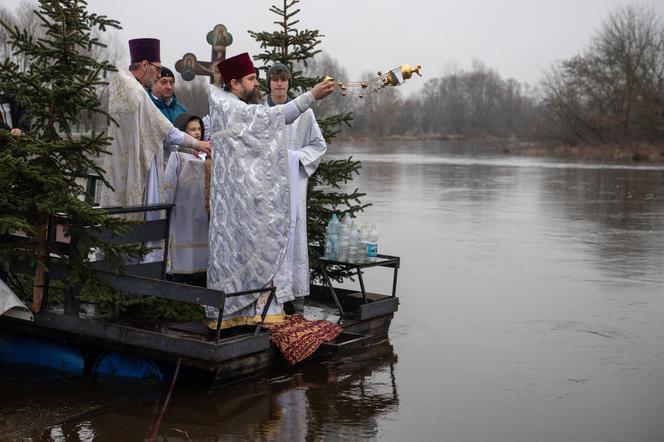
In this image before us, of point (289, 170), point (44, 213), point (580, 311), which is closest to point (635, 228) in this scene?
point (580, 311)

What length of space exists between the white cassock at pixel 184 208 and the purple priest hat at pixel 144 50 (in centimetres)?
89

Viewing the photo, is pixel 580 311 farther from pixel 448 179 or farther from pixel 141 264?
pixel 448 179

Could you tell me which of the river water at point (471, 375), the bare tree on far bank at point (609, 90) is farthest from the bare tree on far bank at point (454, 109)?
the river water at point (471, 375)

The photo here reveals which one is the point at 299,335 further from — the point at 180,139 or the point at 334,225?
the point at 180,139

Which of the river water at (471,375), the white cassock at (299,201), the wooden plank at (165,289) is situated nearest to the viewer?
the river water at (471,375)

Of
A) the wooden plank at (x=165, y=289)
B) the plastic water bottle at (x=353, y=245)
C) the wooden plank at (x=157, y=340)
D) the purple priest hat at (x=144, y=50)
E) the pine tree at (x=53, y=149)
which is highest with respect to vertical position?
the purple priest hat at (x=144, y=50)

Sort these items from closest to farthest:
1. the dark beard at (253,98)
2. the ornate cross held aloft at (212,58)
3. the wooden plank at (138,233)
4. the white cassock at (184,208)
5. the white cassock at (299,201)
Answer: the wooden plank at (138,233) < the dark beard at (253,98) < the white cassock at (299,201) < the white cassock at (184,208) < the ornate cross held aloft at (212,58)

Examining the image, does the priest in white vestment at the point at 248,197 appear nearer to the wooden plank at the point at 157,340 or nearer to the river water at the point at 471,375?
the wooden plank at the point at 157,340

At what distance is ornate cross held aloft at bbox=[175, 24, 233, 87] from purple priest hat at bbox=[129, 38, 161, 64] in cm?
271

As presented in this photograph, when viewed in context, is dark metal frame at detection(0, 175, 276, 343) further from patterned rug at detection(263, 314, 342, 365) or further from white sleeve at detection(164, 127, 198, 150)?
white sleeve at detection(164, 127, 198, 150)

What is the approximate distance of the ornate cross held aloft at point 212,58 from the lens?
11.6 meters

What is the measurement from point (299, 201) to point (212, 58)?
12.6 ft

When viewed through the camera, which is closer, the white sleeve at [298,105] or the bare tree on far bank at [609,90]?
the white sleeve at [298,105]

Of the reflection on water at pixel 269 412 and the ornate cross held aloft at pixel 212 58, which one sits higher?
the ornate cross held aloft at pixel 212 58
